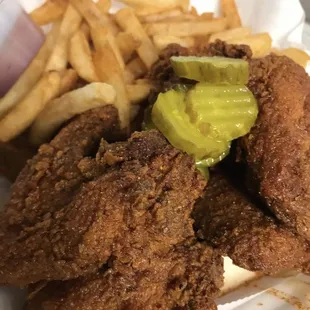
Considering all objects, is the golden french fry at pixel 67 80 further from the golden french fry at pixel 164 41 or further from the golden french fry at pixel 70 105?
the golden french fry at pixel 164 41

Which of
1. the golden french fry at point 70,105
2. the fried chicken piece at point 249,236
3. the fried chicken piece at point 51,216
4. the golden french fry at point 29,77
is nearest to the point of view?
the fried chicken piece at point 51,216

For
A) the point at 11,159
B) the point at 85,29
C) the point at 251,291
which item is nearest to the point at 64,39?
the point at 85,29

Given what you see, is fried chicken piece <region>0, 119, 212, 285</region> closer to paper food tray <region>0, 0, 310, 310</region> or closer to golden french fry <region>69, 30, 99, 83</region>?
paper food tray <region>0, 0, 310, 310</region>

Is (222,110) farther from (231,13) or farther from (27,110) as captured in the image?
(231,13)

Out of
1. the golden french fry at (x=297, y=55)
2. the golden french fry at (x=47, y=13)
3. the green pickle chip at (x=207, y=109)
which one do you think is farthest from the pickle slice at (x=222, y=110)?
the golden french fry at (x=47, y=13)

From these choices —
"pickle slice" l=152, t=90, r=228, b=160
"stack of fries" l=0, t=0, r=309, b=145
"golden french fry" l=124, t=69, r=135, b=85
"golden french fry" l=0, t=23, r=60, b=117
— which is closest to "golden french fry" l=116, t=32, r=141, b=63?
"stack of fries" l=0, t=0, r=309, b=145

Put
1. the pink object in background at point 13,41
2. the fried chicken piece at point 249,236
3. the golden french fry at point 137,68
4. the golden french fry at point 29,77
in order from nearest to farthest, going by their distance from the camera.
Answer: the fried chicken piece at point 249,236
the golden french fry at point 29,77
the pink object in background at point 13,41
the golden french fry at point 137,68
